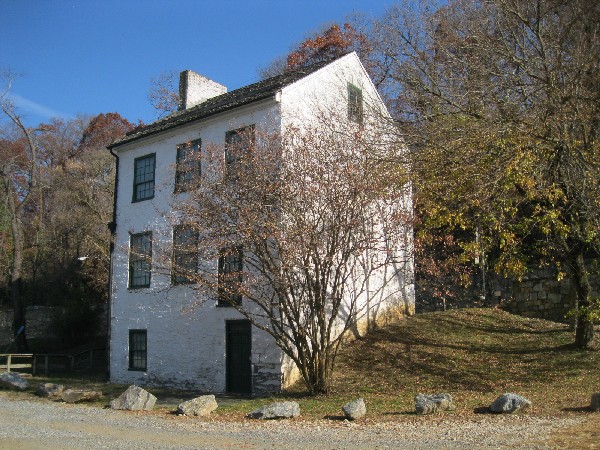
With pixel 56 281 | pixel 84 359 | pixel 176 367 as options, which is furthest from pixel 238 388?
pixel 56 281

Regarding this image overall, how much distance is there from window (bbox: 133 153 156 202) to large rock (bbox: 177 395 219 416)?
9167mm

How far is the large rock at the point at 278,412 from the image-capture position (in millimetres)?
11641

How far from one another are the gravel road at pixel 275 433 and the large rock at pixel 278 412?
327 millimetres

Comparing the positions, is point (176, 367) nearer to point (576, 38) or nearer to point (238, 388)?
point (238, 388)

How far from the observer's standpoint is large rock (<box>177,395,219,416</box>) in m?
12.5

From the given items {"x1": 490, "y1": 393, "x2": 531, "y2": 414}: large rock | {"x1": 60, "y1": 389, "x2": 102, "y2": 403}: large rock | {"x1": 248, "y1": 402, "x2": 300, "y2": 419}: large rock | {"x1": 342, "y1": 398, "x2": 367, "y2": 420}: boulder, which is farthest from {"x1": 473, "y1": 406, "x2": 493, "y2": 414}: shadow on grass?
{"x1": 60, "y1": 389, "x2": 102, "y2": 403}: large rock

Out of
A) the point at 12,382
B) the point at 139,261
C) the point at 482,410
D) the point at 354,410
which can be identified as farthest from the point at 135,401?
the point at 482,410

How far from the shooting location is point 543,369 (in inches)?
579

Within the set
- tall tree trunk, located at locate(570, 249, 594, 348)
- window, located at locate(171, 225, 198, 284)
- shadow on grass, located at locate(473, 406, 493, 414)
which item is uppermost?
window, located at locate(171, 225, 198, 284)

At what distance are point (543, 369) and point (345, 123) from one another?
8574mm

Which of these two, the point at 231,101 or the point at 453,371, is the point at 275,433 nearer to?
the point at 453,371

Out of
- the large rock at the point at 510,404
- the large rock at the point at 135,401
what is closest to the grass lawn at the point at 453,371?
the large rock at the point at 510,404

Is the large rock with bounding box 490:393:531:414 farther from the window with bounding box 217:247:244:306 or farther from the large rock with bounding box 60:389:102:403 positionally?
the large rock with bounding box 60:389:102:403

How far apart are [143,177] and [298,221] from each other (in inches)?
355
